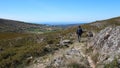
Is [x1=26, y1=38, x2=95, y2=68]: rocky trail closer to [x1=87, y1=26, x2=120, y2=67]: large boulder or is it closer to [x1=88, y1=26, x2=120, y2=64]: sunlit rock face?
[x1=87, y1=26, x2=120, y2=67]: large boulder

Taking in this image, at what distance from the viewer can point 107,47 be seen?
2197 cm

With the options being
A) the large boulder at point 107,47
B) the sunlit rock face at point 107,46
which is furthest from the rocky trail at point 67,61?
the sunlit rock face at point 107,46

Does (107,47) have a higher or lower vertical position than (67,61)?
higher

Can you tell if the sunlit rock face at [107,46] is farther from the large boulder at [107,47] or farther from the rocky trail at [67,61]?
the rocky trail at [67,61]

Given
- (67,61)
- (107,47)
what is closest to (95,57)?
(107,47)

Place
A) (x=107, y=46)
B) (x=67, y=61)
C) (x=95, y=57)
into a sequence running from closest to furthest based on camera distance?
(x=67, y=61)
(x=95, y=57)
(x=107, y=46)

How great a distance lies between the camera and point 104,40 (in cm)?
2416

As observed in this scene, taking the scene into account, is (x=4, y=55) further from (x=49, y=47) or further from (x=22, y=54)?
(x=49, y=47)

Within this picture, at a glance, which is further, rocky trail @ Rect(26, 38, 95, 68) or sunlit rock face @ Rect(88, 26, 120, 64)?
rocky trail @ Rect(26, 38, 95, 68)

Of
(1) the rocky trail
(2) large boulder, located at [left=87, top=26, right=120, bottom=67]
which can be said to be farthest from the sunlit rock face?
(1) the rocky trail

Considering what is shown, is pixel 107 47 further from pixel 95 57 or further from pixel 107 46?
pixel 95 57

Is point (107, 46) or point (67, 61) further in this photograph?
point (107, 46)

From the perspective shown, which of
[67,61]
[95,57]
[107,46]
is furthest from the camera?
[107,46]

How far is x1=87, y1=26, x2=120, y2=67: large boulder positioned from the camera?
19.7m
